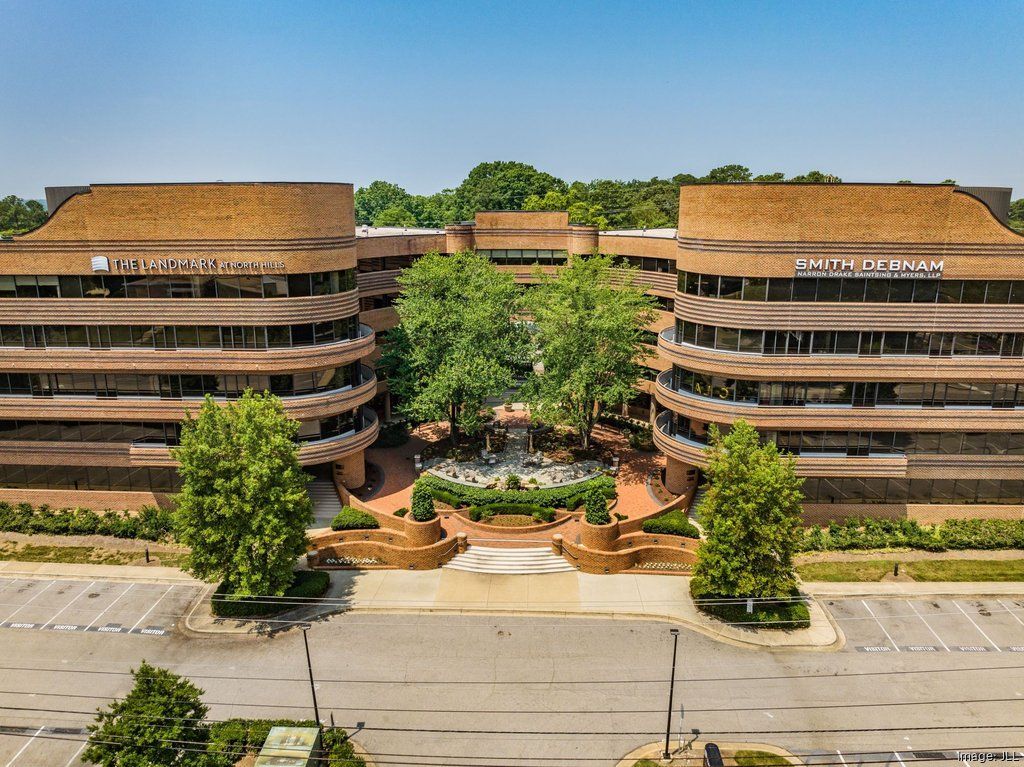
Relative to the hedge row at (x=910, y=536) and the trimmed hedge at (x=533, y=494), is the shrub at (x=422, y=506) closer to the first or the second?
→ the trimmed hedge at (x=533, y=494)

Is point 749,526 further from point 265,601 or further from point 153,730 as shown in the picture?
point 153,730

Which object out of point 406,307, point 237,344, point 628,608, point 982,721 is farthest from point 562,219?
point 982,721

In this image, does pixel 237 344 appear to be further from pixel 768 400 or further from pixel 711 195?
pixel 768 400

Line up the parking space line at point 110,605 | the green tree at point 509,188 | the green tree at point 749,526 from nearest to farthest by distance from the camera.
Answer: the green tree at point 749,526, the parking space line at point 110,605, the green tree at point 509,188

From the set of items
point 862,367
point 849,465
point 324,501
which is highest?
point 862,367

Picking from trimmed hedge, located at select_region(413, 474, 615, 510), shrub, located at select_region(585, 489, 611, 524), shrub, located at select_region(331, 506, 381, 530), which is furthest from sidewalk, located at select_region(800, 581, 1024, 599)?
shrub, located at select_region(331, 506, 381, 530)


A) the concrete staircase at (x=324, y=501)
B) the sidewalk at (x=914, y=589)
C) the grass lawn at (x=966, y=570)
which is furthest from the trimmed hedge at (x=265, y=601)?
the grass lawn at (x=966, y=570)

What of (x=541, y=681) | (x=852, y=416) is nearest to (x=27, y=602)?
(x=541, y=681)
